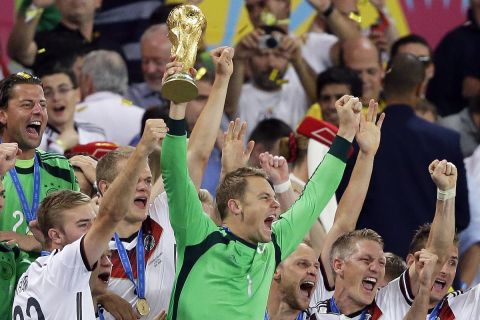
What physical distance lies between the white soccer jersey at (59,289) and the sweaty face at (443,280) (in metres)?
2.42

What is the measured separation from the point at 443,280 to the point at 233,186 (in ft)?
5.84

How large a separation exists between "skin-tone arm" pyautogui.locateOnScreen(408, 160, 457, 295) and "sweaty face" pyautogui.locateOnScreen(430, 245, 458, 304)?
36 cm

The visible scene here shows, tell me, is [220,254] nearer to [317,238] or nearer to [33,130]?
[33,130]

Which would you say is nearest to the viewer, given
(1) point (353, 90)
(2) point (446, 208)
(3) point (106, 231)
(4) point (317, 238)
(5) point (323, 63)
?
(3) point (106, 231)

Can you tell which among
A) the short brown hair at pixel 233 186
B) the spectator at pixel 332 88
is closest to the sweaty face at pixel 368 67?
the spectator at pixel 332 88

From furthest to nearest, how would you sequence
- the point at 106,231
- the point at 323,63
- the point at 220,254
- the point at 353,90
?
the point at 323,63, the point at 353,90, the point at 220,254, the point at 106,231

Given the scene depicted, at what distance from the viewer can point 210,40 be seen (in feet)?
45.3

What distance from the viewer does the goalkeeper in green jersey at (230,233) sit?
305 inches

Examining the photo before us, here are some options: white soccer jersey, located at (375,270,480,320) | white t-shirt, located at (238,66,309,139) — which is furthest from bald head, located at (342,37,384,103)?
white soccer jersey, located at (375,270,480,320)

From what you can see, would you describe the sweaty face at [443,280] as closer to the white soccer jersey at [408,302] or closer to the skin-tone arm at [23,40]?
the white soccer jersey at [408,302]

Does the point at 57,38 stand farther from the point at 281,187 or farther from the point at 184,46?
the point at 184,46

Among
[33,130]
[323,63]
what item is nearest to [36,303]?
[33,130]

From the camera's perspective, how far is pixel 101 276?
8.31 m

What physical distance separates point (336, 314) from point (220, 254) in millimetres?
1228
